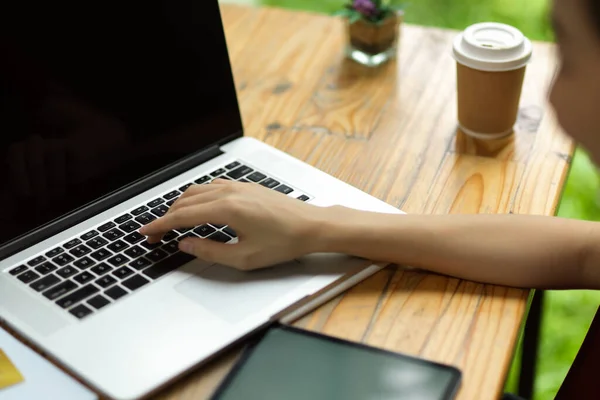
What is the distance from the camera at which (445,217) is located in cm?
80

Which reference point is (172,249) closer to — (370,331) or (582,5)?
(370,331)

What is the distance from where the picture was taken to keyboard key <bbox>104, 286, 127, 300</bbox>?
728mm

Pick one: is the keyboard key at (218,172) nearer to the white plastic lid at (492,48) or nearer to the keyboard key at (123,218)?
the keyboard key at (123,218)

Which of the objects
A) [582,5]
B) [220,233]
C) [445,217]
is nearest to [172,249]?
[220,233]

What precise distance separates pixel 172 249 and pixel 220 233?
2.1 inches

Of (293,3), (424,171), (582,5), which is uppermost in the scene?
(582,5)

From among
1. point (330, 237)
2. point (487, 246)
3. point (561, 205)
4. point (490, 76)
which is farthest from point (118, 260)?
point (561, 205)

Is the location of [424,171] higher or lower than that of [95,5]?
lower


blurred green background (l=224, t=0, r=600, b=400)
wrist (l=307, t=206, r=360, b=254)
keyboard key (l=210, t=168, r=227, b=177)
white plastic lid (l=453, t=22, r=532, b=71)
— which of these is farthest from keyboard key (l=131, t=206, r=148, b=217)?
blurred green background (l=224, t=0, r=600, b=400)

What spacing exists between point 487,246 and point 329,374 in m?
0.23

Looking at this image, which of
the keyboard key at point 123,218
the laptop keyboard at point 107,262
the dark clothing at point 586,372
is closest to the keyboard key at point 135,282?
the laptop keyboard at point 107,262

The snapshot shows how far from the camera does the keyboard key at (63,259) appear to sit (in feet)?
2.53

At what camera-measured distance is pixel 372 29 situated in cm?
112

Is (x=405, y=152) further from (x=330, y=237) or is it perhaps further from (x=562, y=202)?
(x=562, y=202)
